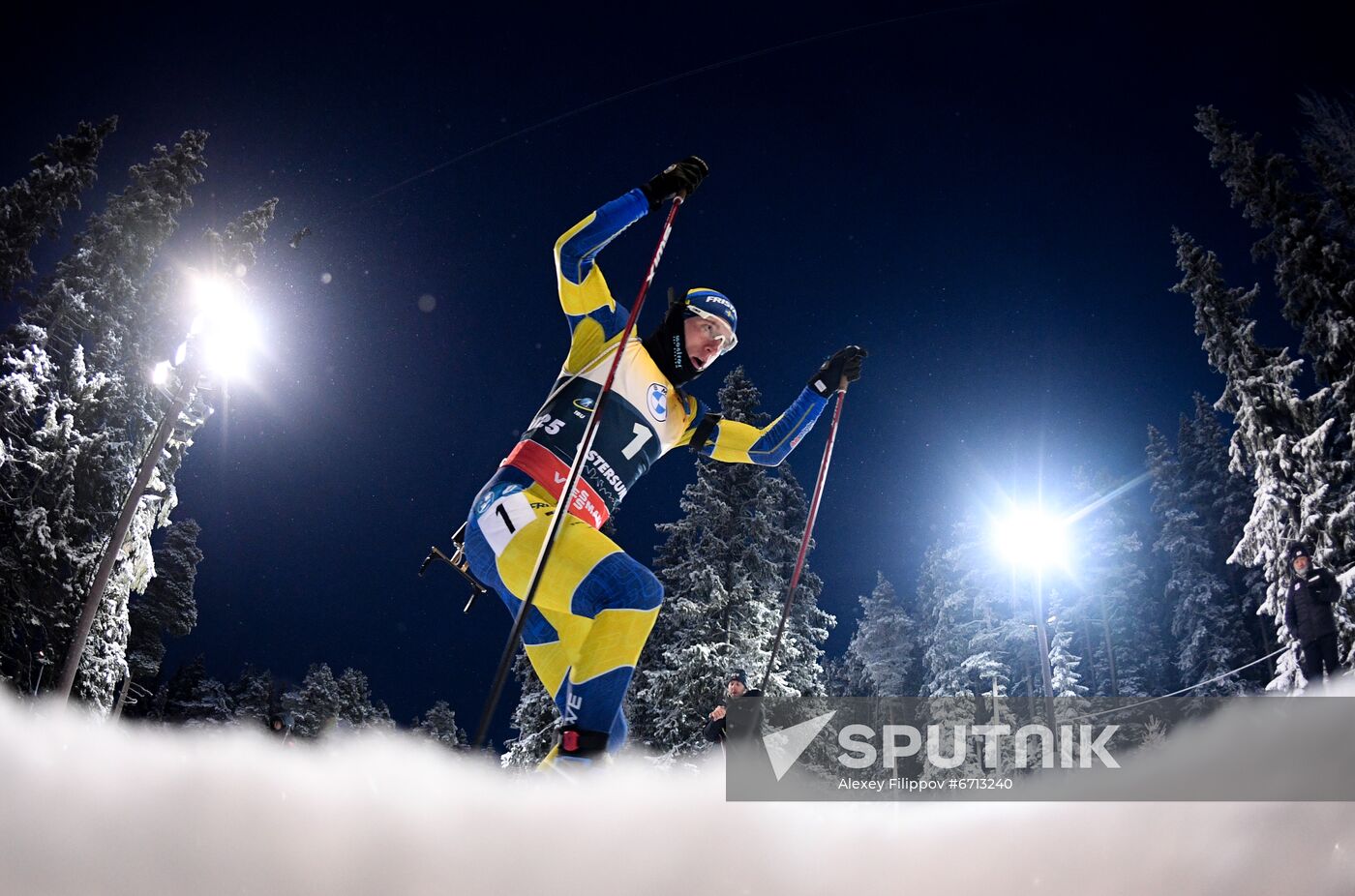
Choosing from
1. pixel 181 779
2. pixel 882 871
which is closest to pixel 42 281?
pixel 181 779

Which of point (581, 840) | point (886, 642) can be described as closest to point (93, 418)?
point (581, 840)

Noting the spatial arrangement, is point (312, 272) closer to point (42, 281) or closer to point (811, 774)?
point (42, 281)

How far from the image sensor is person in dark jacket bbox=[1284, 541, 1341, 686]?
7.96 meters

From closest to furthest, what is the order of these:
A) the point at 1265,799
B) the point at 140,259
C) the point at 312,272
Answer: the point at 1265,799 → the point at 140,259 → the point at 312,272

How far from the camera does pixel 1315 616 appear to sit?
801cm

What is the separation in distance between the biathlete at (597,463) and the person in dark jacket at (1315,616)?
692 centimetres

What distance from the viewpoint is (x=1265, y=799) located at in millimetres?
1719

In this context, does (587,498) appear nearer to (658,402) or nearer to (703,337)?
(658,402)

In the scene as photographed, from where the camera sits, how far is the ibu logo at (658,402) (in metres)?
4.21

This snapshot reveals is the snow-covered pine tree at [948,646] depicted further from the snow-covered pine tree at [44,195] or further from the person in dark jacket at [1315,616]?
the snow-covered pine tree at [44,195]

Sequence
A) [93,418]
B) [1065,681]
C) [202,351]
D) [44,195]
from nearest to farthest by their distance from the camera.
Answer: [93,418]
[202,351]
[44,195]
[1065,681]

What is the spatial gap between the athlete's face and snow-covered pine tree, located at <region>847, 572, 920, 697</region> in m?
28.5

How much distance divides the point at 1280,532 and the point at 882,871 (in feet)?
53.5

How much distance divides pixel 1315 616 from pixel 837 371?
6.84m
